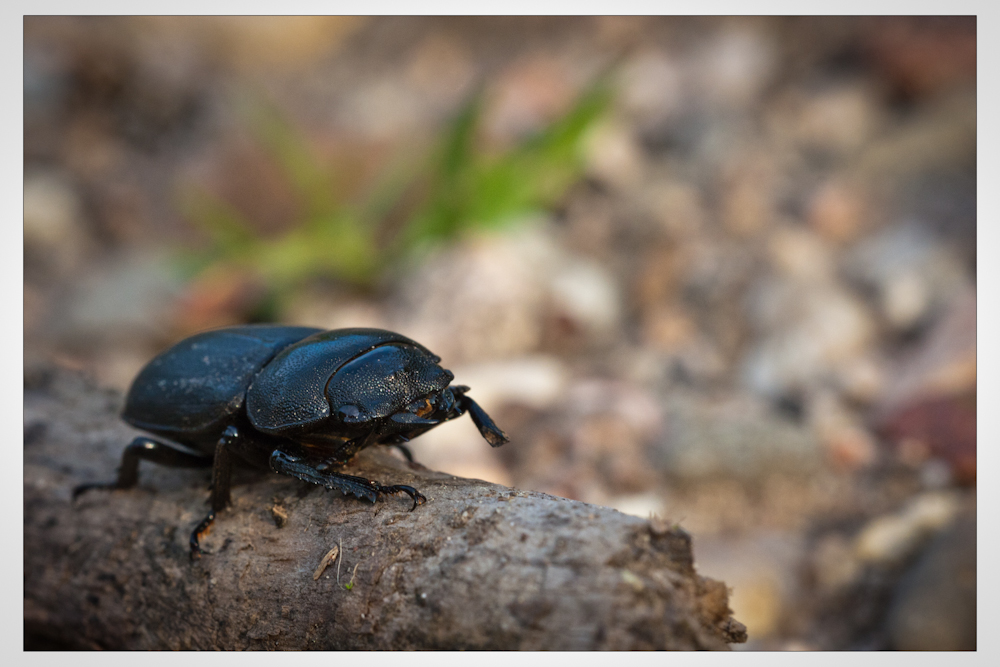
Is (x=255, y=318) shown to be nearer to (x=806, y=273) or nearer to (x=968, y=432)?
(x=806, y=273)

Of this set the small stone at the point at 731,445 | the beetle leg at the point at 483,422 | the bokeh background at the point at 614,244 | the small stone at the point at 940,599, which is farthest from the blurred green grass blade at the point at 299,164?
the small stone at the point at 940,599

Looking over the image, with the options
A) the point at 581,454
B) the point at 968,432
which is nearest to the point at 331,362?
the point at 581,454

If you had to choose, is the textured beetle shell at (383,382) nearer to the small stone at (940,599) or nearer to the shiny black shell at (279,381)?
the shiny black shell at (279,381)

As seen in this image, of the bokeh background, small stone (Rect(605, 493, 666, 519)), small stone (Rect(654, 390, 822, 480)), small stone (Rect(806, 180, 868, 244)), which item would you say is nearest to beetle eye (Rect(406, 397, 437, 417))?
the bokeh background

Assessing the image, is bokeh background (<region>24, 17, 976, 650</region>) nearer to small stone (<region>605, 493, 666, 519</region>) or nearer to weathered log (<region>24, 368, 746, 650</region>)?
small stone (<region>605, 493, 666, 519</region>)

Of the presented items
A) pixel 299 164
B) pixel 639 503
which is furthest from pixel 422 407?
pixel 299 164
